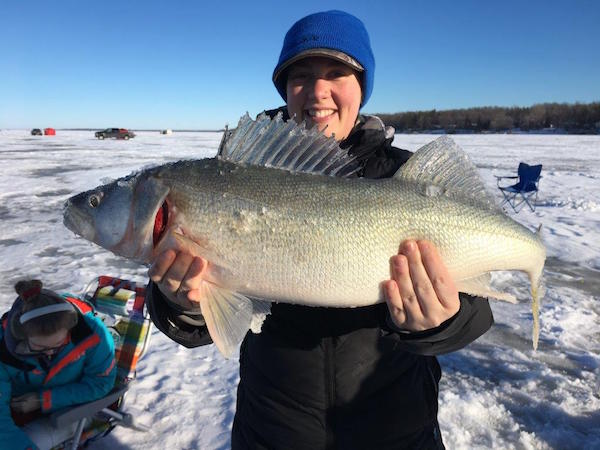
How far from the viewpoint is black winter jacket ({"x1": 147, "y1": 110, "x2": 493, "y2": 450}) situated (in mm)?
1754

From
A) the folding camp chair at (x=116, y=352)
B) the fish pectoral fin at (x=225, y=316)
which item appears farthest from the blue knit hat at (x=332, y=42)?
the folding camp chair at (x=116, y=352)

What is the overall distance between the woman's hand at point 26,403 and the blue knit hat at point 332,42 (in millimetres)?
2677

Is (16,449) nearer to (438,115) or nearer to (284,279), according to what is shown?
(284,279)

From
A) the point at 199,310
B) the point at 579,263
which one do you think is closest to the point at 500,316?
the point at 579,263

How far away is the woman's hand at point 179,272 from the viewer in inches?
65.9

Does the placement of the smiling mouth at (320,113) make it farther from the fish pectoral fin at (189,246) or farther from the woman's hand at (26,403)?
the woman's hand at (26,403)

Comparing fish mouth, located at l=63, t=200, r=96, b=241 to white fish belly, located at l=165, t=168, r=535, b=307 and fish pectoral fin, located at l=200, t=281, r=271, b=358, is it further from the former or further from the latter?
fish pectoral fin, located at l=200, t=281, r=271, b=358

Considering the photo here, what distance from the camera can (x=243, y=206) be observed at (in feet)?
5.72

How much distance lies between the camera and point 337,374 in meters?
1.81

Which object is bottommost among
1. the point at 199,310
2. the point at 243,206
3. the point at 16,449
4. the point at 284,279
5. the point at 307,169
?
the point at 16,449

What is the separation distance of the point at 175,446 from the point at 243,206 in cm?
210

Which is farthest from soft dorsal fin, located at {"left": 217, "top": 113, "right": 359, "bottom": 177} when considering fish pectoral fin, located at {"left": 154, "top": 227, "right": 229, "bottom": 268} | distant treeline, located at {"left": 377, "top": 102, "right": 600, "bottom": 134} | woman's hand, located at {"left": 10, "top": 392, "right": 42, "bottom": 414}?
distant treeline, located at {"left": 377, "top": 102, "right": 600, "bottom": 134}

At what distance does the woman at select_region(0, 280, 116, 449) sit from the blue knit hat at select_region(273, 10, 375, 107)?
226 centimetres

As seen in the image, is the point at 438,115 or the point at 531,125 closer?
the point at 531,125
